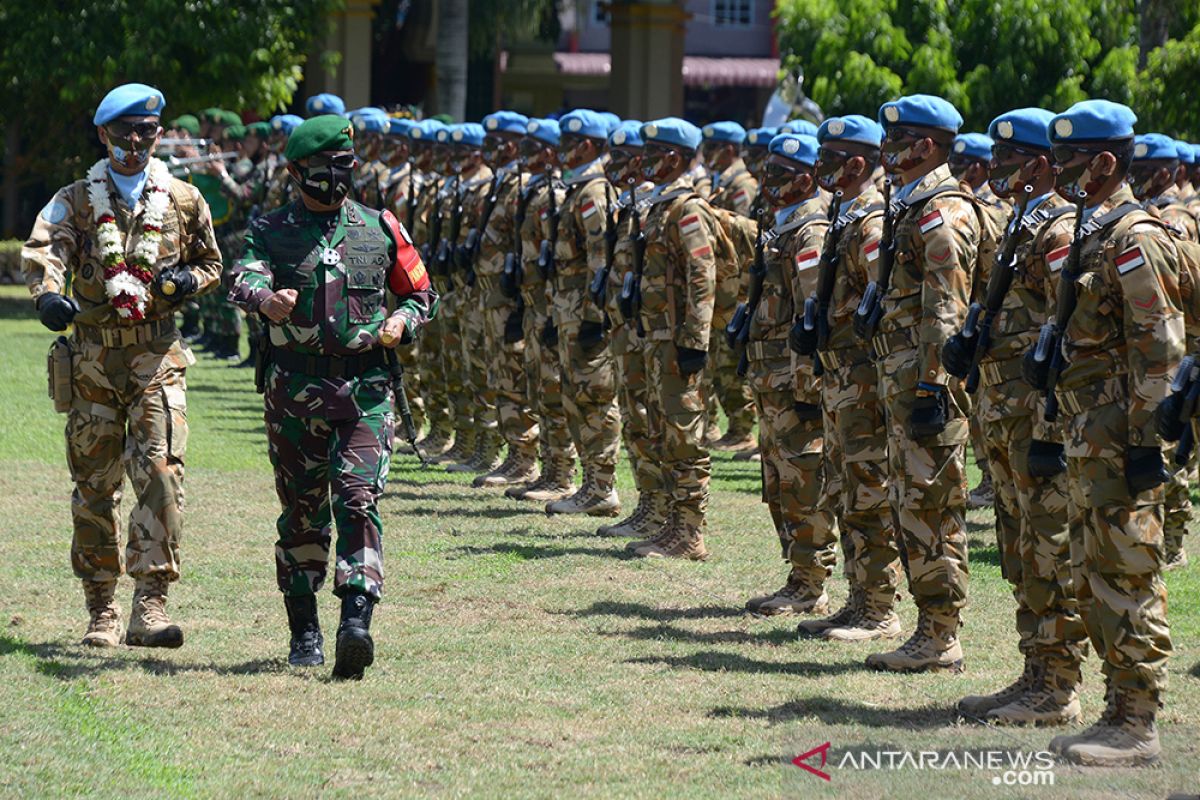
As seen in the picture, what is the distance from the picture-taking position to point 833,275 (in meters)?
8.63

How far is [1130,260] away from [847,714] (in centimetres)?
208

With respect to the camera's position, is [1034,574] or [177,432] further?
[177,432]

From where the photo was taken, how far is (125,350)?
27.0 feet

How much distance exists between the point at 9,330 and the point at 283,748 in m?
21.0

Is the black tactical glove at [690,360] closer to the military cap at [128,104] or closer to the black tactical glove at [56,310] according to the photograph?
the military cap at [128,104]

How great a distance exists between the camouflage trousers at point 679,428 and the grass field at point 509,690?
1.26ft

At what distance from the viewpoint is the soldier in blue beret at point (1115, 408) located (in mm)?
6332

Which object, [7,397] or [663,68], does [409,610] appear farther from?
[663,68]

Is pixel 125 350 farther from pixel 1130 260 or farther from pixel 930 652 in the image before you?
pixel 1130 260

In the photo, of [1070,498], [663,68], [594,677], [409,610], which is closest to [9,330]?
[663,68]

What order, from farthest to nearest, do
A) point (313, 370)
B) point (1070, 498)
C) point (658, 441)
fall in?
1. point (658, 441)
2. point (313, 370)
3. point (1070, 498)

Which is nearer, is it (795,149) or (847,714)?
(847,714)

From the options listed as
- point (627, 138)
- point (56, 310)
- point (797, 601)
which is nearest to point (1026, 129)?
point (797, 601)

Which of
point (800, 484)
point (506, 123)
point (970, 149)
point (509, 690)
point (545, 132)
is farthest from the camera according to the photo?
point (506, 123)
